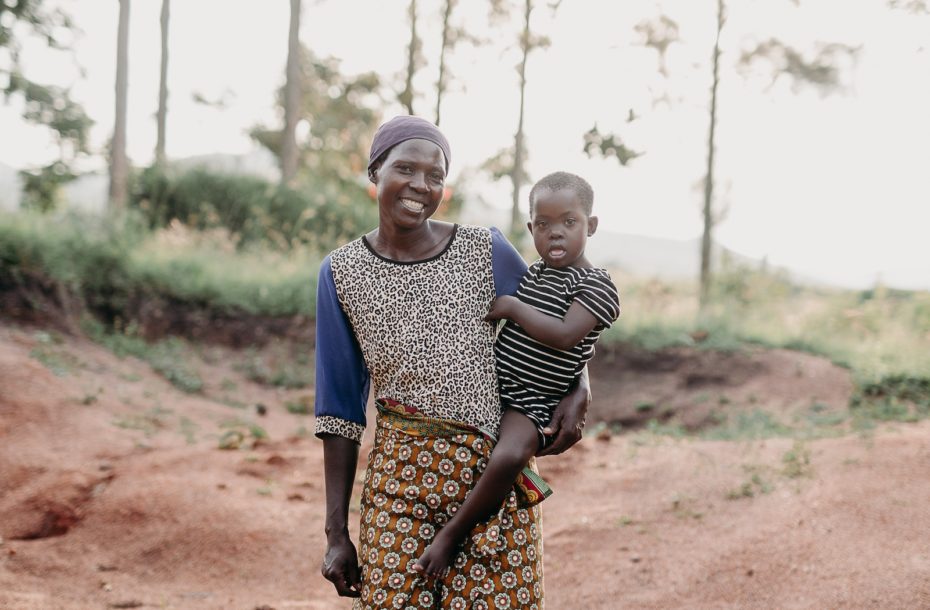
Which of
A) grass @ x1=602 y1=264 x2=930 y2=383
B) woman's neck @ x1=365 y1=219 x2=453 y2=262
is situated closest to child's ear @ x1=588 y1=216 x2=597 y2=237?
woman's neck @ x1=365 y1=219 x2=453 y2=262

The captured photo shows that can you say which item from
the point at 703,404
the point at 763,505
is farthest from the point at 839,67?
the point at 763,505

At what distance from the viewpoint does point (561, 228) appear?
241cm

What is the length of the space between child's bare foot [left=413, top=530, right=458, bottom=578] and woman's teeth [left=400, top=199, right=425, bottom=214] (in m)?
0.87

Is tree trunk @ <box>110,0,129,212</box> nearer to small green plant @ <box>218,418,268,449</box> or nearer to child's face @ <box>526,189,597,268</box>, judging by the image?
small green plant @ <box>218,418,268,449</box>

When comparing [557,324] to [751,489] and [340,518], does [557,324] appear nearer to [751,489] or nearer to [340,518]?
[340,518]

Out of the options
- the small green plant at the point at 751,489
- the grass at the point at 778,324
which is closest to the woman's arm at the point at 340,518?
the small green plant at the point at 751,489

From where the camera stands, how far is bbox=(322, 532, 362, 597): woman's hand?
2369mm

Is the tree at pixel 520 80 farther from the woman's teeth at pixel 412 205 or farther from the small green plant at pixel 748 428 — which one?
the woman's teeth at pixel 412 205

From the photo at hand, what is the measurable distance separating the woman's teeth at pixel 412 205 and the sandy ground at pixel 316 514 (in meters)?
3.06

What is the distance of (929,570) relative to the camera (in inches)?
167

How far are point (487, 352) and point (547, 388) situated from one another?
0.20 m

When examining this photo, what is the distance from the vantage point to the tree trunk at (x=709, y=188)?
13.1 metres

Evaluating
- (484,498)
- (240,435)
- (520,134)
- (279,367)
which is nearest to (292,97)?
(520,134)

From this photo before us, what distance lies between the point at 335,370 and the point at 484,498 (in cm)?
59
